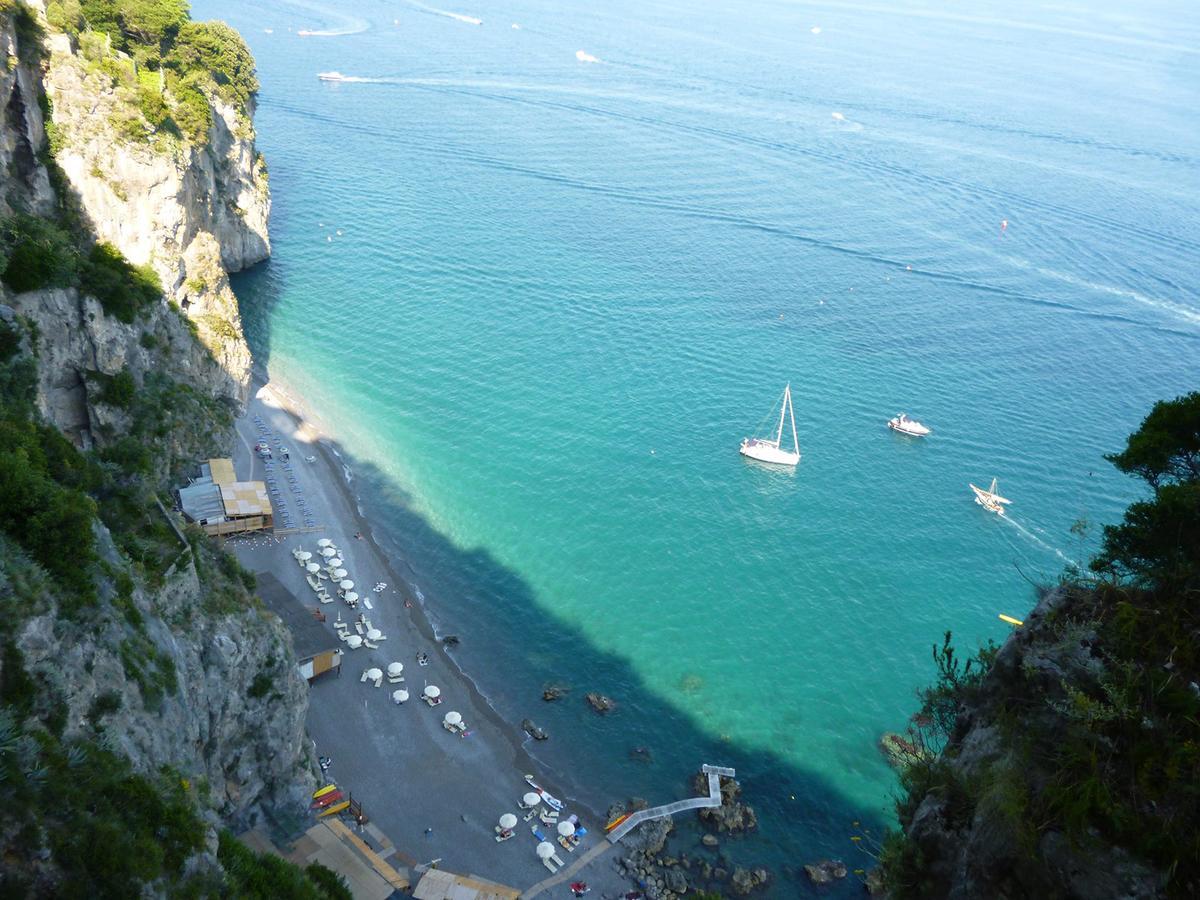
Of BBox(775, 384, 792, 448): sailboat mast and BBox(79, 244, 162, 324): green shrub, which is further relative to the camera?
BBox(775, 384, 792, 448): sailboat mast

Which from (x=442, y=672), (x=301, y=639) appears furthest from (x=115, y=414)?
(x=442, y=672)

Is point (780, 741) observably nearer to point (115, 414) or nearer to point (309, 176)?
point (115, 414)

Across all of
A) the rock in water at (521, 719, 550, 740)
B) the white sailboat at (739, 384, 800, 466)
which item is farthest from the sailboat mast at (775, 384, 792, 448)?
the rock in water at (521, 719, 550, 740)

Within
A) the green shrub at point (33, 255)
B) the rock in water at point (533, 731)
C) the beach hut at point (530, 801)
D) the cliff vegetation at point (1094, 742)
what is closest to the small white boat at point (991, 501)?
the rock in water at point (533, 731)

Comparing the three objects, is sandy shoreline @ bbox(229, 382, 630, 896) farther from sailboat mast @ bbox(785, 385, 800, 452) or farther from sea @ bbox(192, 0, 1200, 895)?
sailboat mast @ bbox(785, 385, 800, 452)

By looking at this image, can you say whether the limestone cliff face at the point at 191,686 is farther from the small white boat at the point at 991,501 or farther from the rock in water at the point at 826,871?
the small white boat at the point at 991,501

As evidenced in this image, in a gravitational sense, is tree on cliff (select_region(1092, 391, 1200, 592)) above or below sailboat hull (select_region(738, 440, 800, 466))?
above
